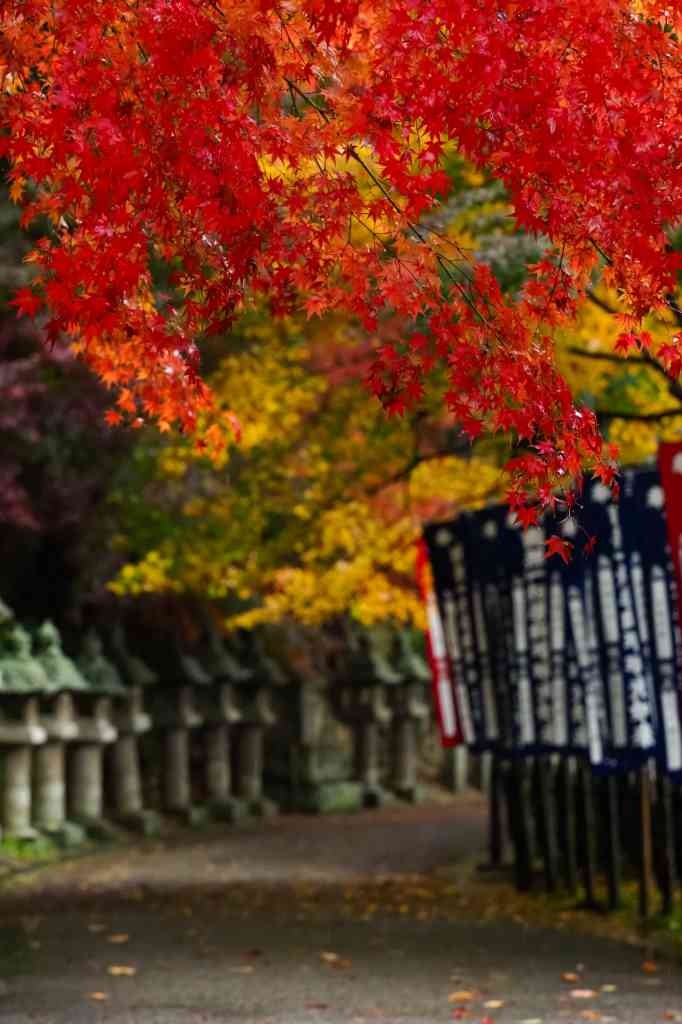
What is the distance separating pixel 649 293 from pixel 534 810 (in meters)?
9.70

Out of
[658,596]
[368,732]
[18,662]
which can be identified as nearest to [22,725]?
[18,662]

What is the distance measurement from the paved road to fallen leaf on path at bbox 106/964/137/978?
0.01 metres

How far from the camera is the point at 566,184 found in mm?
6812

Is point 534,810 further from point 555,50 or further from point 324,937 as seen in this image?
point 555,50

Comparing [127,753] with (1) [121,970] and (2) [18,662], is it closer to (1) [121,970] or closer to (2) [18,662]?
(2) [18,662]

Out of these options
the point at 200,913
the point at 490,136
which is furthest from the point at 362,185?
the point at 200,913

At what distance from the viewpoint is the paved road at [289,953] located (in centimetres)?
1017

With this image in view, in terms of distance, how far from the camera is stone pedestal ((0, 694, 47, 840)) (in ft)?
60.4

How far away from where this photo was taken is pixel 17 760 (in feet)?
61.0

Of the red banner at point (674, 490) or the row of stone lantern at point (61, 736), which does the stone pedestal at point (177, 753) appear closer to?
the row of stone lantern at point (61, 736)

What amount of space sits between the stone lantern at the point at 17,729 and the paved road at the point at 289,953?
785mm

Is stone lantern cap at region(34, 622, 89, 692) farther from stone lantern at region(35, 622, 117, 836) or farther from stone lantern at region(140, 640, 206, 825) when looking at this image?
stone lantern at region(140, 640, 206, 825)

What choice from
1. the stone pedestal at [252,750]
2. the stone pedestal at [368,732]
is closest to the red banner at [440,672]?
the stone pedestal at [252,750]

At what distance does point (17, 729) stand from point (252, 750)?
21.5 feet
